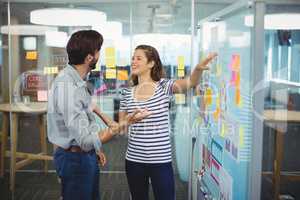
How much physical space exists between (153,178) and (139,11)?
8.18 feet

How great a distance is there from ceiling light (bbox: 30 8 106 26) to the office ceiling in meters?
0.10

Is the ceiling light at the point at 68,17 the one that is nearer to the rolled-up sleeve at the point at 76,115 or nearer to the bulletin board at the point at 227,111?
the bulletin board at the point at 227,111

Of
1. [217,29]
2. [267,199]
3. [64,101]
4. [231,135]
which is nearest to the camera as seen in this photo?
[64,101]

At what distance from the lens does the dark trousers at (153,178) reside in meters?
2.15

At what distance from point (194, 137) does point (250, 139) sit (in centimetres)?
143

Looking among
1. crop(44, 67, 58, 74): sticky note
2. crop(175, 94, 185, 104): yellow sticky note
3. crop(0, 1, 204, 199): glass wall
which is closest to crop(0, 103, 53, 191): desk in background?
crop(0, 1, 204, 199): glass wall

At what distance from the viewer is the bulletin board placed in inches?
75.6

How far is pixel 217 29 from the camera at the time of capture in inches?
98.3

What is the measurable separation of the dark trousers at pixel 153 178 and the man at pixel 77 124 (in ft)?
0.96

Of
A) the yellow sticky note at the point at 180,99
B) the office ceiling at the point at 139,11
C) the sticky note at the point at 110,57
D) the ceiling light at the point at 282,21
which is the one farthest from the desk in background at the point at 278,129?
the sticky note at the point at 110,57

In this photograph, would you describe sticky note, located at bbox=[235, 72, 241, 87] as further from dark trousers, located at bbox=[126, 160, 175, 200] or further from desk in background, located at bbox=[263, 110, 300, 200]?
dark trousers, located at bbox=[126, 160, 175, 200]

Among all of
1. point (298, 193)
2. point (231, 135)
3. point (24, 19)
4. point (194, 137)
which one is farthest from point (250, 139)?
point (24, 19)

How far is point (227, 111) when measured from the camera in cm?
220

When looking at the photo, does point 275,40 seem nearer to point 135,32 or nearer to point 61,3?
point 135,32
